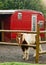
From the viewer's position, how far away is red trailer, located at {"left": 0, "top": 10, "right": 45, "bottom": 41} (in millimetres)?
17969

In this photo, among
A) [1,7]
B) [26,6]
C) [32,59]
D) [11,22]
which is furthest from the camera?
[26,6]

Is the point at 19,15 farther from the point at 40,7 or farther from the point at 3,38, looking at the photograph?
the point at 40,7

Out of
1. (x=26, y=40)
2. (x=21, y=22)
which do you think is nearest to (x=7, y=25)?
(x=21, y=22)

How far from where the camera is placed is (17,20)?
59.9 feet

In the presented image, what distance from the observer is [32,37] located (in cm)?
1080

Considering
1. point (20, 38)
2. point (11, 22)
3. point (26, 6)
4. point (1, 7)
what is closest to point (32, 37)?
point (20, 38)

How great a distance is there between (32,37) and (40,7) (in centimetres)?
2065

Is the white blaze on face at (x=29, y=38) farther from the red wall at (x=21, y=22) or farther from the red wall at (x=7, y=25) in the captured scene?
the red wall at (x=7, y=25)

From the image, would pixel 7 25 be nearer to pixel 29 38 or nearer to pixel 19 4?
pixel 29 38

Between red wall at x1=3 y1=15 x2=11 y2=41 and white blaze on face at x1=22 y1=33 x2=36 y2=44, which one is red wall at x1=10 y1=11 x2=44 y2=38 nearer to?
red wall at x1=3 y1=15 x2=11 y2=41

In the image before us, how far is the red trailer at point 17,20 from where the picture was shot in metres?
18.0

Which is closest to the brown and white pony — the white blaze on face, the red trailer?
the white blaze on face

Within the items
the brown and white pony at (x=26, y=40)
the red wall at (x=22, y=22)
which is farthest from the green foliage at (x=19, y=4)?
the brown and white pony at (x=26, y=40)

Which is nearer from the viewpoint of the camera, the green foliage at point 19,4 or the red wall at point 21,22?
the red wall at point 21,22
